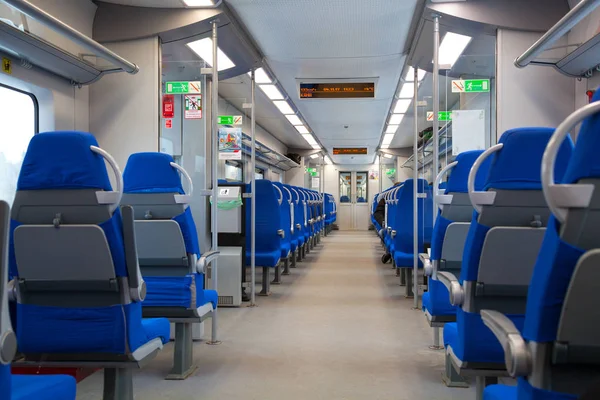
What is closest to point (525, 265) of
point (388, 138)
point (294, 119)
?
point (294, 119)

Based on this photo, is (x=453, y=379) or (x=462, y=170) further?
(x=453, y=379)

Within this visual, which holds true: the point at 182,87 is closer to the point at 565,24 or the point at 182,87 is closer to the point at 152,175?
the point at 152,175

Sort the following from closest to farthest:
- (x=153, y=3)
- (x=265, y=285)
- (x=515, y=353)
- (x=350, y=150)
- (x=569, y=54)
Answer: (x=515, y=353)
(x=569, y=54)
(x=153, y=3)
(x=265, y=285)
(x=350, y=150)

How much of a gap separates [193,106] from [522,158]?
3672mm

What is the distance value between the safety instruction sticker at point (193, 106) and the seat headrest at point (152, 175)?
169cm

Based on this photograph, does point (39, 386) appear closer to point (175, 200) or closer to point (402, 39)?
point (175, 200)

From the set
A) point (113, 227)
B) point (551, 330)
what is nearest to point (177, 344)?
point (113, 227)

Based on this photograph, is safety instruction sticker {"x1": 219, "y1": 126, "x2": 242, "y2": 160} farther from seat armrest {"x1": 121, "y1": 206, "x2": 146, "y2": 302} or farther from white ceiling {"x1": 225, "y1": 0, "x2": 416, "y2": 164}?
seat armrest {"x1": 121, "y1": 206, "x2": 146, "y2": 302}

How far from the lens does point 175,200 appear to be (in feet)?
10.9

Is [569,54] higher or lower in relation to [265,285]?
higher

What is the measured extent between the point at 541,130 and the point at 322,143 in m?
15.9

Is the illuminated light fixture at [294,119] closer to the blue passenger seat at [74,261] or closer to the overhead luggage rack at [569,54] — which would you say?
the overhead luggage rack at [569,54]

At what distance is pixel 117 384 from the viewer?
8.15 ft

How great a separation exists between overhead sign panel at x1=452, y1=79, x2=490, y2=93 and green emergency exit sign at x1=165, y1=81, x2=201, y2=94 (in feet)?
8.27
